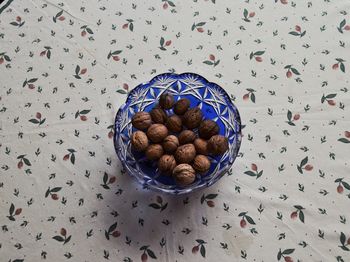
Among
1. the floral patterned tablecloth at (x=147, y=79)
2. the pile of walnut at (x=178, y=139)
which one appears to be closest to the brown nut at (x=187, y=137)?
the pile of walnut at (x=178, y=139)

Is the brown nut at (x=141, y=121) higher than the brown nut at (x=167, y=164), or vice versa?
the brown nut at (x=141, y=121)

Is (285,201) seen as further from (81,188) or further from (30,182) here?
(30,182)

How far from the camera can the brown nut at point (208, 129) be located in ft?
2.50

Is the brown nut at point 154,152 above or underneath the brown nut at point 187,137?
underneath

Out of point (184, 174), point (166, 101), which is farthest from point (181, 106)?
point (184, 174)

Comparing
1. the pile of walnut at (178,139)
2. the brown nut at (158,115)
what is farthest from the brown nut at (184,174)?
the brown nut at (158,115)

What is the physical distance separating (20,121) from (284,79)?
59 cm

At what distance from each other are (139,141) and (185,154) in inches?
3.6

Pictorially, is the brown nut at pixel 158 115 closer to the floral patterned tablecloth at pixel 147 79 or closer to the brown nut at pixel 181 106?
the brown nut at pixel 181 106

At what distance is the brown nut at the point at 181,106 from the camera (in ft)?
2.58

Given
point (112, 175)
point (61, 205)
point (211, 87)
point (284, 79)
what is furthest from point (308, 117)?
point (61, 205)

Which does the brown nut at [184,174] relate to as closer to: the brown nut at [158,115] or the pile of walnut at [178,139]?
the pile of walnut at [178,139]

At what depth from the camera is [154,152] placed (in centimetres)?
76

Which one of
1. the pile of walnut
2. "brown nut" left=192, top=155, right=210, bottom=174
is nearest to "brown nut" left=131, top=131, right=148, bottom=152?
the pile of walnut
